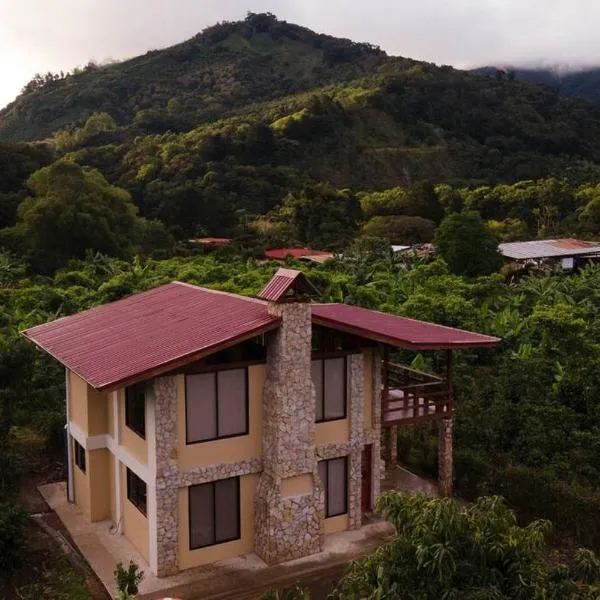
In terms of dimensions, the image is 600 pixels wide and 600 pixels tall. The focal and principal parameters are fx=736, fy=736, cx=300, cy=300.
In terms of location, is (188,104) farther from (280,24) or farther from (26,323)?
(26,323)

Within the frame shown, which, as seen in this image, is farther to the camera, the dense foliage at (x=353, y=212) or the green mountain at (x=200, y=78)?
the green mountain at (x=200, y=78)

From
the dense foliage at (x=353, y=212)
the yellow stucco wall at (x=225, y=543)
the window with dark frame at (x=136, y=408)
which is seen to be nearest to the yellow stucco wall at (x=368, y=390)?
the yellow stucco wall at (x=225, y=543)

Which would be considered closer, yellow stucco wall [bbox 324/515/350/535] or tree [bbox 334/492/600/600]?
tree [bbox 334/492/600/600]

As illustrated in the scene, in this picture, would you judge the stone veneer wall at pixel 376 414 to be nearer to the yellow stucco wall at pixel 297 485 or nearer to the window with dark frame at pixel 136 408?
the yellow stucco wall at pixel 297 485

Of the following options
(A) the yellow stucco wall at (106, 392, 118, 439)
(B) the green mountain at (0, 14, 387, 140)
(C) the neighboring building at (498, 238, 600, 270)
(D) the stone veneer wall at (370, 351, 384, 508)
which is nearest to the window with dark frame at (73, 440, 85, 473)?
(A) the yellow stucco wall at (106, 392, 118, 439)

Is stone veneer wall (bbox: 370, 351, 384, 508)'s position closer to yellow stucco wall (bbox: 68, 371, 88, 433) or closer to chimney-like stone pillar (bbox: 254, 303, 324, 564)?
chimney-like stone pillar (bbox: 254, 303, 324, 564)

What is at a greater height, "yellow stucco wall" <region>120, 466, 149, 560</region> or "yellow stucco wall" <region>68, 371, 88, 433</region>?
"yellow stucco wall" <region>68, 371, 88, 433</region>
